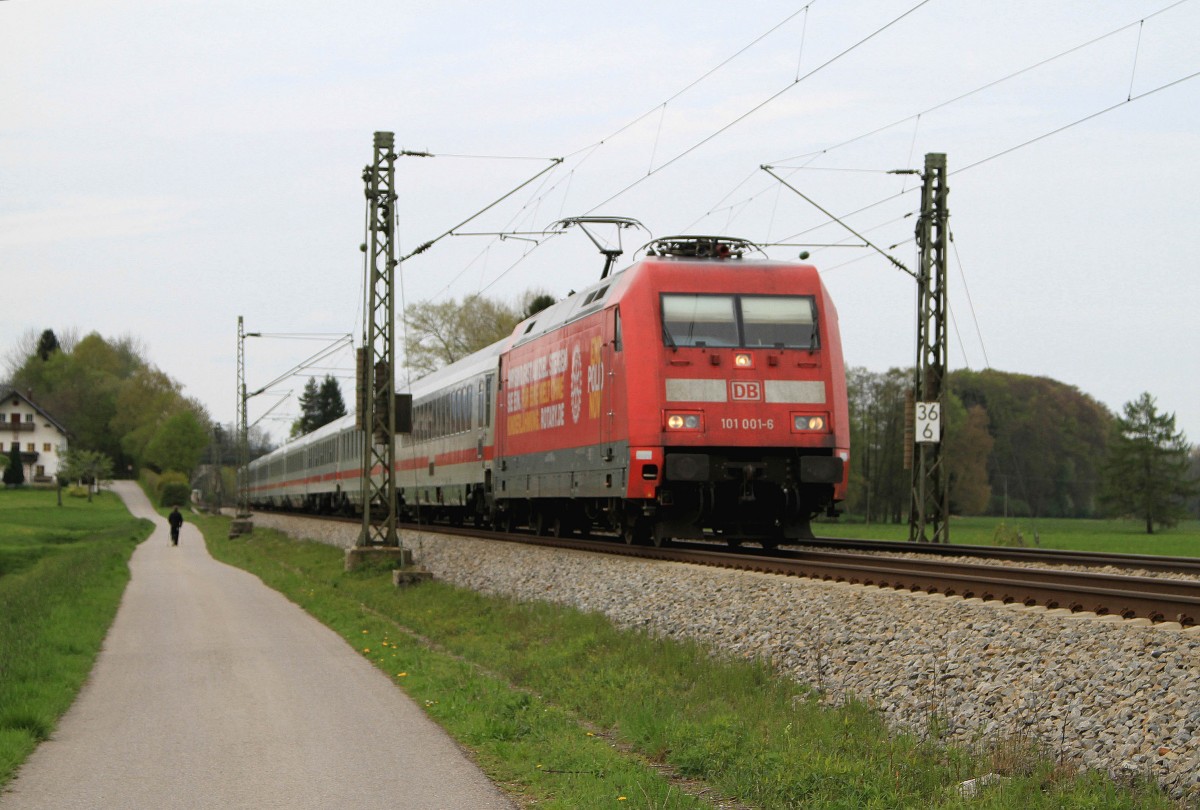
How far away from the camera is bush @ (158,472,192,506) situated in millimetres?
107000

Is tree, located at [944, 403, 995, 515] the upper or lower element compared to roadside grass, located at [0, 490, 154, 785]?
upper

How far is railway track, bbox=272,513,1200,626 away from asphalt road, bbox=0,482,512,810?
4767 mm

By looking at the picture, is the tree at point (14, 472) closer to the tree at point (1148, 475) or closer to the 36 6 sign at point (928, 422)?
the tree at point (1148, 475)

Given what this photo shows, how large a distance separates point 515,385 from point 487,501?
4.64 meters

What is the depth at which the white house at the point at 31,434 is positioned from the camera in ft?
438

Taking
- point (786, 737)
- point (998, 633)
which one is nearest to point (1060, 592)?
point (998, 633)

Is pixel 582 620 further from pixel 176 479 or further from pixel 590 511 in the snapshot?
pixel 176 479

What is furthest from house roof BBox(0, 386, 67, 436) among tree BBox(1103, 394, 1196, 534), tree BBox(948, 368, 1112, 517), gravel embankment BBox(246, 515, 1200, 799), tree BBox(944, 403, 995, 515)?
gravel embankment BBox(246, 515, 1200, 799)

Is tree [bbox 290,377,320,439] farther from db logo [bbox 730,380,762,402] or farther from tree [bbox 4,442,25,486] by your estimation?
db logo [bbox 730,380,762,402]

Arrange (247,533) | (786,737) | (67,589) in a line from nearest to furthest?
(786,737) → (67,589) → (247,533)

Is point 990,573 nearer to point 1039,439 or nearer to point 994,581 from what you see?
point 994,581

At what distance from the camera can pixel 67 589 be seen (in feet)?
70.0

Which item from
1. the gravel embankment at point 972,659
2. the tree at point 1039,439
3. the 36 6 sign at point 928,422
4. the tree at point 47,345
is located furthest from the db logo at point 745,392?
the tree at point 47,345

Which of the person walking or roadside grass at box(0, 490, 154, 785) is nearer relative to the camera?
roadside grass at box(0, 490, 154, 785)
